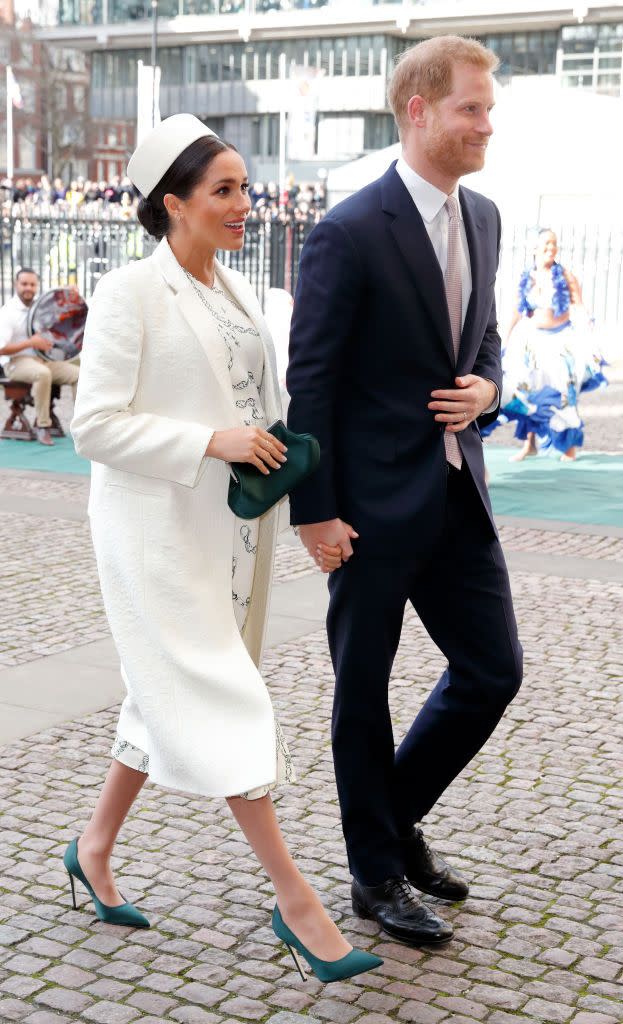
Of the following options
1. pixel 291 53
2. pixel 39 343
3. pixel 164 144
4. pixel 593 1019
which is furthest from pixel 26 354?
pixel 291 53

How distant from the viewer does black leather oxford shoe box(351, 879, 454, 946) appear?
133 inches

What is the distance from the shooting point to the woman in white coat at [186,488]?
10.1 ft

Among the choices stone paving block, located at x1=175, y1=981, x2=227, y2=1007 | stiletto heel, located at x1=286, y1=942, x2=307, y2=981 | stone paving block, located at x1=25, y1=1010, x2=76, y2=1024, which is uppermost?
stiletto heel, located at x1=286, y1=942, x2=307, y2=981

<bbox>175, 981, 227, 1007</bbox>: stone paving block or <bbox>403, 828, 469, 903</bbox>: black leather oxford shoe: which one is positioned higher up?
<bbox>403, 828, 469, 903</bbox>: black leather oxford shoe

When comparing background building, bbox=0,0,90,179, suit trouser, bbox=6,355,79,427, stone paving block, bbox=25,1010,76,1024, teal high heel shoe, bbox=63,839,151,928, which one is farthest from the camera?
background building, bbox=0,0,90,179

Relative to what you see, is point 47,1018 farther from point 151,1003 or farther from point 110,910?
point 110,910

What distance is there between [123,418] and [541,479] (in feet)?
28.5

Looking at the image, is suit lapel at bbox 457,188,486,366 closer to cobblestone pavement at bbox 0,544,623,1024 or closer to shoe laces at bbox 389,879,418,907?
shoe laces at bbox 389,879,418,907

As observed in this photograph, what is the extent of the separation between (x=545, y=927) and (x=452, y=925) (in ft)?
0.75

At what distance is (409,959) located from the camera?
332 cm

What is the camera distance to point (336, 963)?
3.06 meters

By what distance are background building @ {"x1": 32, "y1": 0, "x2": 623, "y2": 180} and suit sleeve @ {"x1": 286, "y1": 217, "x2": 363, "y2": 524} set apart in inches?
2606

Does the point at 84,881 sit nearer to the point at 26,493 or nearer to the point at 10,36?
the point at 26,493

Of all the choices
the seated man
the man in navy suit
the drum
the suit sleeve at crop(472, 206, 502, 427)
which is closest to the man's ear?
the man in navy suit
